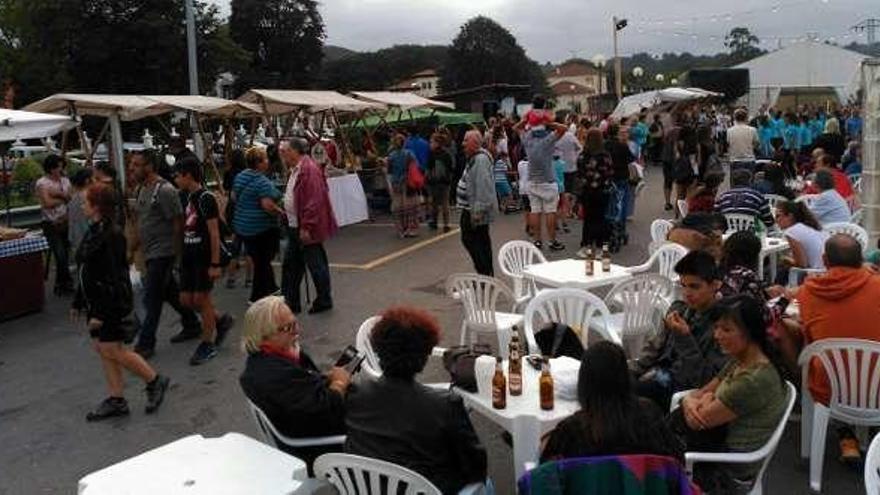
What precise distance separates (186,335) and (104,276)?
2.32 meters

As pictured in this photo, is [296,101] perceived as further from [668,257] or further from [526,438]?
[526,438]

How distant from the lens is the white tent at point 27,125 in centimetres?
845

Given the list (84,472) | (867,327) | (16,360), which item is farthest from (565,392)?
(16,360)

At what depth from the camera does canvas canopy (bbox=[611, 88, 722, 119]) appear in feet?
66.0

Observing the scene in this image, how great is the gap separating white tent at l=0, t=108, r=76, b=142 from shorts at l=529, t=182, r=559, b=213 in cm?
588

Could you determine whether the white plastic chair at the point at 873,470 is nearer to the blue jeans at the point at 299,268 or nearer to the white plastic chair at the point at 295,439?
the white plastic chair at the point at 295,439

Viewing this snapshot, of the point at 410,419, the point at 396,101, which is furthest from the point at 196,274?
the point at 396,101

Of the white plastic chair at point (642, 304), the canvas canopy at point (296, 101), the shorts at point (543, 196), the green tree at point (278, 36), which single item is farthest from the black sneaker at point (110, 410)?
the green tree at point (278, 36)

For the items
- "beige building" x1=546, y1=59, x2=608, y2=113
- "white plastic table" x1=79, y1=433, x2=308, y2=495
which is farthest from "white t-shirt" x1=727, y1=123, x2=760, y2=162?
"beige building" x1=546, y1=59, x2=608, y2=113

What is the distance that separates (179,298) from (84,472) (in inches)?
101

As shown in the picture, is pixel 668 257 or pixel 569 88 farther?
pixel 569 88

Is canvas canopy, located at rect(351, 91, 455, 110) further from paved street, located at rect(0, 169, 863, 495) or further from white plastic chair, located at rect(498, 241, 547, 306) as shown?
white plastic chair, located at rect(498, 241, 547, 306)

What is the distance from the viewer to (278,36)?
213 ft

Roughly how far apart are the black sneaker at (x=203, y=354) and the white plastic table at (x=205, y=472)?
133 inches
